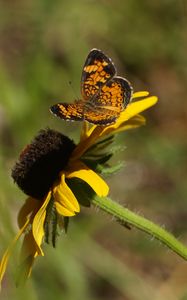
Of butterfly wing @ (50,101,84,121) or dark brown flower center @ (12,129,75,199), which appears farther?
dark brown flower center @ (12,129,75,199)

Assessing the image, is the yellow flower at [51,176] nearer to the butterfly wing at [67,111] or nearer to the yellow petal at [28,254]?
the yellow petal at [28,254]

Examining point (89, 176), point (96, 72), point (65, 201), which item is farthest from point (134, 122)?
point (65, 201)

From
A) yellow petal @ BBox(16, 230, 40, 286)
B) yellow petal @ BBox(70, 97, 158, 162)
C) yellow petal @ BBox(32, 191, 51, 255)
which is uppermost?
yellow petal @ BBox(70, 97, 158, 162)

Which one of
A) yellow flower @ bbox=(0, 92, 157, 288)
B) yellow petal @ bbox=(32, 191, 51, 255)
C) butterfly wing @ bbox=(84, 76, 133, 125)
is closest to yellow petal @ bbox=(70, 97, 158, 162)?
yellow flower @ bbox=(0, 92, 157, 288)

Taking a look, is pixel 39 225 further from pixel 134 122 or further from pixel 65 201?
pixel 134 122

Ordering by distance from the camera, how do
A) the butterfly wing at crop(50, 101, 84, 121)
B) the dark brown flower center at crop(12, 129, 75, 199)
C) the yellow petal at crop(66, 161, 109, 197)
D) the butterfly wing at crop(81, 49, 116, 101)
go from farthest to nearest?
the dark brown flower center at crop(12, 129, 75, 199) < the butterfly wing at crop(81, 49, 116, 101) < the yellow petal at crop(66, 161, 109, 197) < the butterfly wing at crop(50, 101, 84, 121)

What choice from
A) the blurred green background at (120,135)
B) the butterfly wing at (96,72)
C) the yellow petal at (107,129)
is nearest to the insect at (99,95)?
the butterfly wing at (96,72)

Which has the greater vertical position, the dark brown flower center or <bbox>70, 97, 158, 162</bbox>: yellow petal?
<bbox>70, 97, 158, 162</bbox>: yellow petal

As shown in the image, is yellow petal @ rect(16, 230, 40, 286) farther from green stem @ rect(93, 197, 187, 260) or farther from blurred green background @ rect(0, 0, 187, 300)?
blurred green background @ rect(0, 0, 187, 300)
